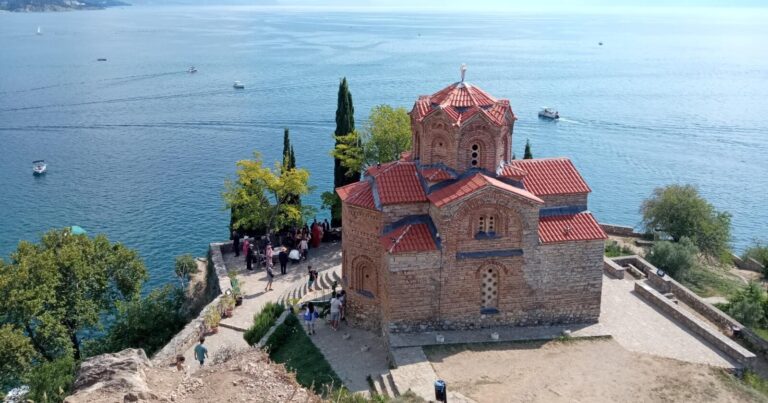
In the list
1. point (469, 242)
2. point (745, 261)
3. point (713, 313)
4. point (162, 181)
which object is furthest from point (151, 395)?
point (162, 181)

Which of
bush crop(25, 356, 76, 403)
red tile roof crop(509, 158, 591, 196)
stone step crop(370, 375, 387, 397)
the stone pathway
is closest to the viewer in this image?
stone step crop(370, 375, 387, 397)

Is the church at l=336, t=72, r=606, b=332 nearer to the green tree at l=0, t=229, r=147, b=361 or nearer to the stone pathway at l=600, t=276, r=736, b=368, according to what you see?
the stone pathway at l=600, t=276, r=736, b=368

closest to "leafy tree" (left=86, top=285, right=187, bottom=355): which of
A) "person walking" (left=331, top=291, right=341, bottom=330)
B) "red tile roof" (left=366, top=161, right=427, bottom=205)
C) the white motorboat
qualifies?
"person walking" (left=331, top=291, right=341, bottom=330)

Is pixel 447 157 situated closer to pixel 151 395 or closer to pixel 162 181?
pixel 151 395

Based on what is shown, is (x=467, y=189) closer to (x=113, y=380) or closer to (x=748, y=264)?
(x=113, y=380)

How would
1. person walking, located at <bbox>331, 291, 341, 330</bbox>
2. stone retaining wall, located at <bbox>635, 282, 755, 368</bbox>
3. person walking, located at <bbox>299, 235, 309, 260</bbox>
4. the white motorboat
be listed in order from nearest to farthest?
1. stone retaining wall, located at <bbox>635, 282, 755, 368</bbox>
2. person walking, located at <bbox>331, 291, 341, 330</bbox>
3. person walking, located at <bbox>299, 235, 309, 260</bbox>
4. the white motorboat

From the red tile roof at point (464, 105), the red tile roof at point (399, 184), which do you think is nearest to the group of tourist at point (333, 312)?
the red tile roof at point (399, 184)

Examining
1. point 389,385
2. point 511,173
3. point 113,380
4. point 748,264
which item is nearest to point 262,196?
point 511,173
